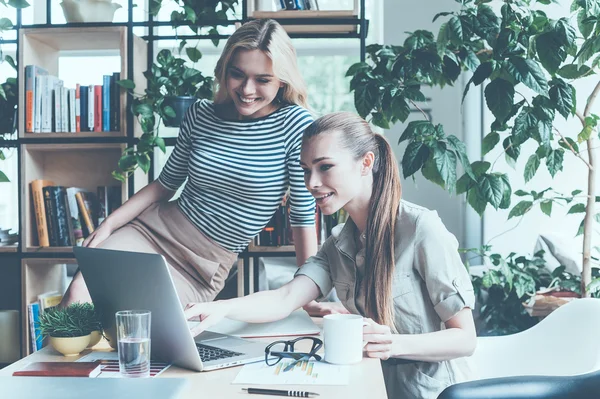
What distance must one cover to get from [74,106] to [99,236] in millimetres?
1259

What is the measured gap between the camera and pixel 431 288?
4.44ft

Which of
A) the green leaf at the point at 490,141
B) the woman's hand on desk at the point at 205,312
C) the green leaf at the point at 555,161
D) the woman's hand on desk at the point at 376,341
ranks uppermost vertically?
the green leaf at the point at 490,141

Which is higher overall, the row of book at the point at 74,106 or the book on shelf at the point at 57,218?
the row of book at the point at 74,106

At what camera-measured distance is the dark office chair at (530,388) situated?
4.00 ft

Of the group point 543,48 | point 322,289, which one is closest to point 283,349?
point 322,289

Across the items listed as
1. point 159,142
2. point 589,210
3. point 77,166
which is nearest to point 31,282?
point 77,166

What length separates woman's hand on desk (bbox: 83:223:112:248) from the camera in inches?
73.7

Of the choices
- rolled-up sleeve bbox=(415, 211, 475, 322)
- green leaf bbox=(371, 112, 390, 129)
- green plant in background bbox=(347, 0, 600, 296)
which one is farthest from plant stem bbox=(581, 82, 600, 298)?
rolled-up sleeve bbox=(415, 211, 475, 322)

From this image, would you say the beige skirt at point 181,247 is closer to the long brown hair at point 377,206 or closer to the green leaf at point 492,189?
the long brown hair at point 377,206

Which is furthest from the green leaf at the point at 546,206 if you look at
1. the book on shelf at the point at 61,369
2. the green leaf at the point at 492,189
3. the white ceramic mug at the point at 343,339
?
the book on shelf at the point at 61,369

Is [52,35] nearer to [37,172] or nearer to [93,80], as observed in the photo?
[37,172]

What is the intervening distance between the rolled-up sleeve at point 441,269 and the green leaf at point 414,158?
791 mm

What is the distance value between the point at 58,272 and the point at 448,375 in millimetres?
2306

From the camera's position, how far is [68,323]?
3.85ft
